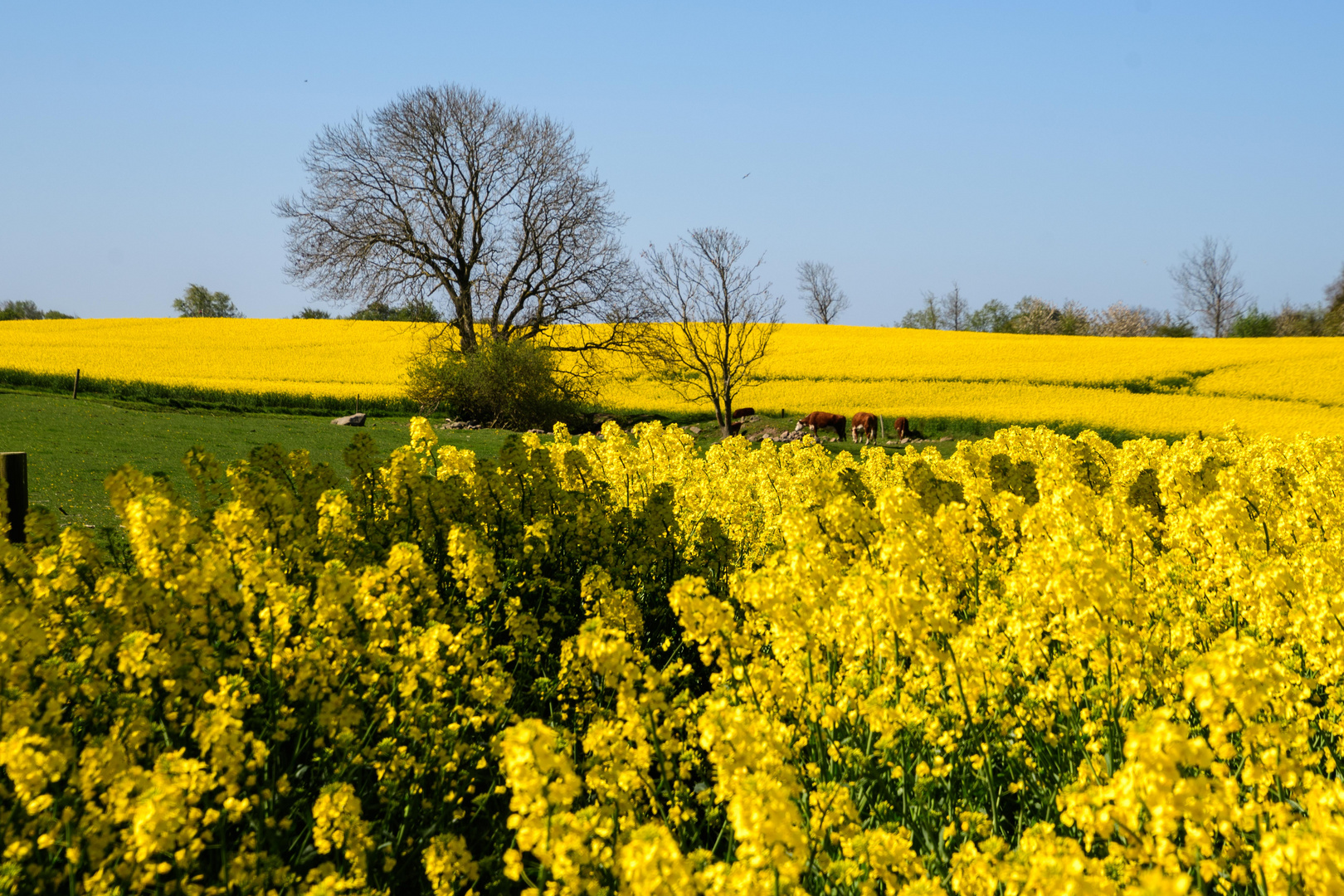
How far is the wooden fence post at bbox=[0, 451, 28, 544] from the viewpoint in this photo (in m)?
6.78

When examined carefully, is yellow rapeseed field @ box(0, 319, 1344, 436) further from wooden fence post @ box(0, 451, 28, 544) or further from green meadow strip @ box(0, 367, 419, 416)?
wooden fence post @ box(0, 451, 28, 544)

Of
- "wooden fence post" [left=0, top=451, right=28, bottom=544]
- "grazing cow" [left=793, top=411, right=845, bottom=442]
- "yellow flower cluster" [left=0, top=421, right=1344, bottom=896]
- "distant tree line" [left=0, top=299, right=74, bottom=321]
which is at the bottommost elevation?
"yellow flower cluster" [left=0, top=421, right=1344, bottom=896]

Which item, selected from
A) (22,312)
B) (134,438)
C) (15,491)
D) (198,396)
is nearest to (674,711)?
(15,491)

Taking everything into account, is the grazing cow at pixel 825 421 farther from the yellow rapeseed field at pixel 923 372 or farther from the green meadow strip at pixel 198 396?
the green meadow strip at pixel 198 396

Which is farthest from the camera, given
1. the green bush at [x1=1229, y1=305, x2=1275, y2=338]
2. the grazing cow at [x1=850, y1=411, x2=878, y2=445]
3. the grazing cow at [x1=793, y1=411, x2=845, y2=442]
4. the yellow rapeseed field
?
the green bush at [x1=1229, y1=305, x2=1275, y2=338]

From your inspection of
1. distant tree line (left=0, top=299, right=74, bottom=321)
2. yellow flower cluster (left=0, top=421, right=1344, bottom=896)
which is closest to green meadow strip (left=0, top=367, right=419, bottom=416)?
yellow flower cluster (left=0, top=421, right=1344, bottom=896)

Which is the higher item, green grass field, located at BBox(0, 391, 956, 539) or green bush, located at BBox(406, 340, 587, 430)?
green bush, located at BBox(406, 340, 587, 430)

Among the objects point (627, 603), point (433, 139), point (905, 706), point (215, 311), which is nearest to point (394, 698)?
point (627, 603)

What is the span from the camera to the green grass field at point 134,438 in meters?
13.1

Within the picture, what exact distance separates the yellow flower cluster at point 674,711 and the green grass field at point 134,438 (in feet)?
23.5

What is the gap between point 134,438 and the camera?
2039cm

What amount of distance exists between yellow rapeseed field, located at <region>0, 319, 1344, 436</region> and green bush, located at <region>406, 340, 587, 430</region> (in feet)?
12.8

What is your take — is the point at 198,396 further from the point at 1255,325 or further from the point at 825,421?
the point at 1255,325

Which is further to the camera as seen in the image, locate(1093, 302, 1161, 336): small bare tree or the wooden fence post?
locate(1093, 302, 1161, 336): small bare tree
